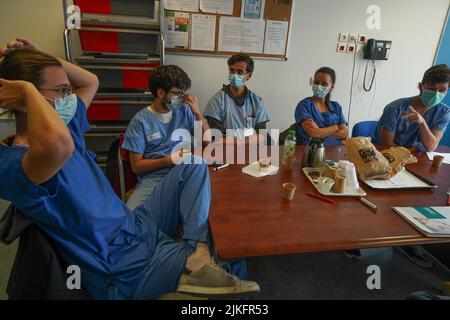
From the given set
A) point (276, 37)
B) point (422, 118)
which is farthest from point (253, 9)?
point (422, 118)

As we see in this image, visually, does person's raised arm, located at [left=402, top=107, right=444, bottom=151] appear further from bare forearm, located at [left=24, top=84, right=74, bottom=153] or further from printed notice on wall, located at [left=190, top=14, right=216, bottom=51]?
bare forearm, located at [left=24, top=84, right=74, bottom=153]

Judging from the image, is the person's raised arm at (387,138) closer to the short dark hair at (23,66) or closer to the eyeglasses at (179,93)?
the eyeglasses at (179,93)

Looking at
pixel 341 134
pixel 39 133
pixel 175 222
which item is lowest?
pixel 175 222

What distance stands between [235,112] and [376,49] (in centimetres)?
196

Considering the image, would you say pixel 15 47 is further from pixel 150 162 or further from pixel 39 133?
pixel 150 162

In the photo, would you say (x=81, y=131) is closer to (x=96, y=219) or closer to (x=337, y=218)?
(x=96, y=219)

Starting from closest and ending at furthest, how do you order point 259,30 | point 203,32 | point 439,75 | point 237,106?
point 439,75
point 237,106
point 203,32
point 259,30

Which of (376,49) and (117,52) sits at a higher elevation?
(376,49)

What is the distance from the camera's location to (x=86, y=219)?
100 centimetres

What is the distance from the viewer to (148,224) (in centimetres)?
127

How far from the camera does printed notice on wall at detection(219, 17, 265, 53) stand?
9.39ft

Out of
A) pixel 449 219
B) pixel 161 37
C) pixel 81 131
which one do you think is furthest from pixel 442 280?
pixel 161 37

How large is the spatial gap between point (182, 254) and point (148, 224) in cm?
23

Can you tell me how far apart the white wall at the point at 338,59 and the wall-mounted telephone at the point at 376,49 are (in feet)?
0.24
